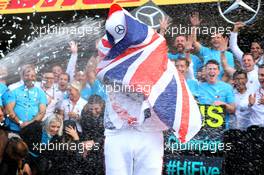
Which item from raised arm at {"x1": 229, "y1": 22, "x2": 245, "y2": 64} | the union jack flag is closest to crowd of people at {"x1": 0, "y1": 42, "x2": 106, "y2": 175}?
the union jack flag

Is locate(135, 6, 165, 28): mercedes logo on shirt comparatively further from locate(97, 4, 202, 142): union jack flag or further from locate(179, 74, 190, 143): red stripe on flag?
locate(179, 74, 190, 143): red stripe on flag

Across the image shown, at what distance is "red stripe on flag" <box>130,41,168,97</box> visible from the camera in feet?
13.0

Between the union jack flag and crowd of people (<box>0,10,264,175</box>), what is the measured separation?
35 centimetres

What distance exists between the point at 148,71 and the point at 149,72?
10 mm

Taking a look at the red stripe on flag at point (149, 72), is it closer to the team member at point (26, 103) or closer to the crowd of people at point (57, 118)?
the crowd of people at point (57, 118)

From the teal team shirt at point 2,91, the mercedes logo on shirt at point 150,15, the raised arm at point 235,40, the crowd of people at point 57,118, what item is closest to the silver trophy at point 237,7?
the raised arm at point 235,40

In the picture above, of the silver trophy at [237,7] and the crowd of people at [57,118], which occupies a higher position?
the silver trophy at [237,7]

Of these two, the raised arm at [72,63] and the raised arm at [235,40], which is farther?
the raised arm at [72,63]

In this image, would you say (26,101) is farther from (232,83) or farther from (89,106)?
(232,83)

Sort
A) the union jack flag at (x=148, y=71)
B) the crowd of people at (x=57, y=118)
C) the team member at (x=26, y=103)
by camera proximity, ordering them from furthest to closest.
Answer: the team member at (x=26, y=103)
the crowd of people at (x=57, y=118)
the union jack flag at (x=148, y=71)

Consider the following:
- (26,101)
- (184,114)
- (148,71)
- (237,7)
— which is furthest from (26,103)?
(237,7)

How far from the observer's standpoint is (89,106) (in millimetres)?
4516

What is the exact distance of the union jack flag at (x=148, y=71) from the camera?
→ 3.86 meters

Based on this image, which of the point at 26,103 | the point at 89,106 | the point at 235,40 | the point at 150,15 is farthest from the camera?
the point at 26,103
